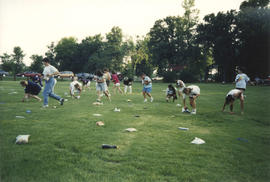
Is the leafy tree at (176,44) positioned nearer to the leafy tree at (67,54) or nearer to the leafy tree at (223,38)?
the leafy tree at (223,38)

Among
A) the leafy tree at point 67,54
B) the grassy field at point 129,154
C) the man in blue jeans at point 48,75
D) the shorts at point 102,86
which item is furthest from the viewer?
the leafy tree at point 67,54

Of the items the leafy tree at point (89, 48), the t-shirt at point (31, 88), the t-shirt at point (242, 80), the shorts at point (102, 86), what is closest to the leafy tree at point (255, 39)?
the t-shirt at point (242, 80)

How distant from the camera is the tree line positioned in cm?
4106

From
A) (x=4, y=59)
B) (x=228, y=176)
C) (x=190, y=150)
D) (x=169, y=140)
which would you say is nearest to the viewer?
(x=228, y=176)

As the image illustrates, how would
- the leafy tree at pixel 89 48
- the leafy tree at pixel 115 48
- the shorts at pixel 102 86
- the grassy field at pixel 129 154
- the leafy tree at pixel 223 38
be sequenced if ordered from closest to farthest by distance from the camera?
the grassy field at pixel 129 154 → the shorts at pixel 102 86 → the leafy tree at pixel 223 38 → the leafy tree at pixel 115 48 → the leafy tree at pixel 89 48

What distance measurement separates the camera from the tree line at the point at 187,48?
1617 inches

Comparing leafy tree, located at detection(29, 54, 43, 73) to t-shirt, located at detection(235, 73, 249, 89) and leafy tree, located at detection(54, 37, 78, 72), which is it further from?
t-shirt, located at detection(235, 73, 249, 89)

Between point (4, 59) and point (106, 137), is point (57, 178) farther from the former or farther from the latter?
point (4, 59)

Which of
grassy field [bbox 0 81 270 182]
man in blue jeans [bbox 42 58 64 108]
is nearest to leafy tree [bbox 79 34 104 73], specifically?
man in blue jeans [bbox 42 58 64 108]

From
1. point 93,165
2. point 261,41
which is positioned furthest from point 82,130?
point 261,41

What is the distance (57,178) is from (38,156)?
40.0 inches

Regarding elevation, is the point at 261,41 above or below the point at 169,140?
above

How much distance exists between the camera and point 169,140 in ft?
16.4

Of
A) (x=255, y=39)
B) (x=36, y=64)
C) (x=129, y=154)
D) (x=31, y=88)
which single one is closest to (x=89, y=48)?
(x=36, y=64)
